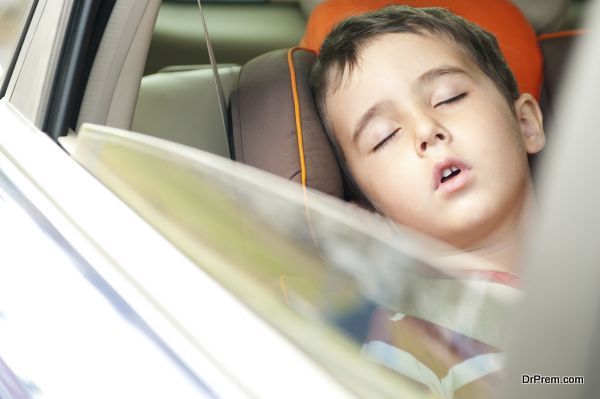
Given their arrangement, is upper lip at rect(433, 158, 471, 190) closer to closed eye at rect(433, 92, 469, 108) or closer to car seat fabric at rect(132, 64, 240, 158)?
closed eye at rect(433, 92, 469, 108)

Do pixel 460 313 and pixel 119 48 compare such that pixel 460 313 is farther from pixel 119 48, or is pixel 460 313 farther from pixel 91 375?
pixel 119 48

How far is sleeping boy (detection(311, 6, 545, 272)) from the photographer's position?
1209 millimetres

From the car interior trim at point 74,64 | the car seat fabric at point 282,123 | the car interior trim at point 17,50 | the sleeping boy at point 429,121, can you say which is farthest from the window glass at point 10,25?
the sleeping boy at point 429,121

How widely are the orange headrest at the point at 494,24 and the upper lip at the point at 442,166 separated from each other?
0.65m

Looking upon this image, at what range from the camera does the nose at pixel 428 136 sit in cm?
124

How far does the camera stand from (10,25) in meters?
1.37

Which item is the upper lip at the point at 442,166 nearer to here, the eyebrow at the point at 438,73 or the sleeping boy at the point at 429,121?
the sleeping boy at the point at 429,121

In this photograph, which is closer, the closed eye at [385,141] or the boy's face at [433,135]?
the boy's face at [433,135]

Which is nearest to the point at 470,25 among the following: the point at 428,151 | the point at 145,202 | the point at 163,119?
the point at 428,151

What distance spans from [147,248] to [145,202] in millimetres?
108

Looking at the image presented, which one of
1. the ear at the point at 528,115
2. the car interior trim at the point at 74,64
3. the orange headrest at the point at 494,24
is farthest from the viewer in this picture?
the orange headrest at the point at 494,24

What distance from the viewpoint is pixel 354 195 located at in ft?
4.30

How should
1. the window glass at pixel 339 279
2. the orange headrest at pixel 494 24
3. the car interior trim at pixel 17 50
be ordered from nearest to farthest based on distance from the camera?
the window glass at pixel 339 279
the car interior trim at pixel 17 50
the orange headrest at pixel 494 24

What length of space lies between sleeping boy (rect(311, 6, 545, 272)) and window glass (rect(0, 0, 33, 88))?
555mm
